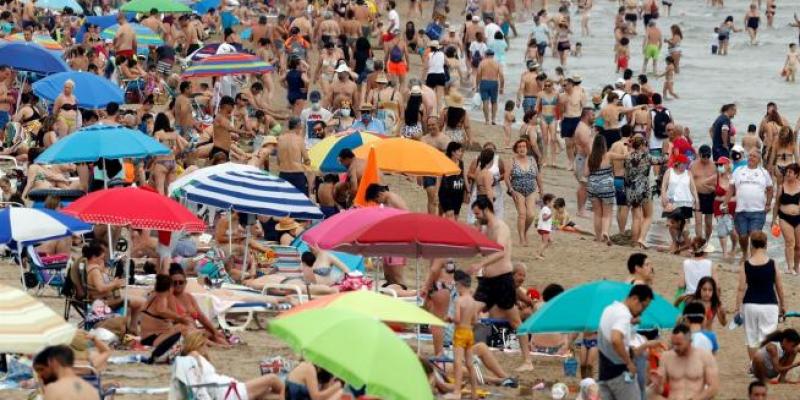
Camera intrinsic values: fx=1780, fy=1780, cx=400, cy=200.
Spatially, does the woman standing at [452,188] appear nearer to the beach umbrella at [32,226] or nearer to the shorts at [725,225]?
the shorts at [725,225]

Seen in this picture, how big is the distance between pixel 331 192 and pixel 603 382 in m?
6.81

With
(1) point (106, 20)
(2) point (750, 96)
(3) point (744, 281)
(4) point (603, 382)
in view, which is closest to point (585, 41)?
(2) point (750, 96)

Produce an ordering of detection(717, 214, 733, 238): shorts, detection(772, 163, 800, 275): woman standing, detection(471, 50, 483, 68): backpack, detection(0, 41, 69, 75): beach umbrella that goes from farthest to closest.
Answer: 1. detection(471, 50, 483, 68): backpack
2. detection(0, 41, 69, 75): beach umbrella
3. detection(717, 214, 733, 238): shorts
4. detection(772, 163, 800, 275): woman standing

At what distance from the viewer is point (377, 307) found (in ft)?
35.0

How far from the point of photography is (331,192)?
1747 centimetres

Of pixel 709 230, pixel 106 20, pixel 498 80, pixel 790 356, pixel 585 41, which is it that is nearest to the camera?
pixel 790 356

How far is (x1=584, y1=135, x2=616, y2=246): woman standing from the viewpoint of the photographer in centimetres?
1859

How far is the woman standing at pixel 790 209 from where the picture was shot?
1733cm

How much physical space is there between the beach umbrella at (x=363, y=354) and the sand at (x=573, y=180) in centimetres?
218

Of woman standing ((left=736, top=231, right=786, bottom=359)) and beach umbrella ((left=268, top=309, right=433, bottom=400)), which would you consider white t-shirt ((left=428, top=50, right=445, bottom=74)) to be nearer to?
woman standing ((left=736, top=231, right=786, bottom=359))

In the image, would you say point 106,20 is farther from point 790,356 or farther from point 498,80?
point 790,356

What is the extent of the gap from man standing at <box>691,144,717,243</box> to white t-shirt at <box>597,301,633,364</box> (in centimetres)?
828

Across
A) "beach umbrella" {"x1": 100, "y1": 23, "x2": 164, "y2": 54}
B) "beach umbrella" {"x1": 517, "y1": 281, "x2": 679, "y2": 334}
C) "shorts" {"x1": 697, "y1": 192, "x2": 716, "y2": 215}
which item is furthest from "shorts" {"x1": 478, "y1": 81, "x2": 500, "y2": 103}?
"beach umbrella" {"x1": 517, "y1": 281, "x2": 679, "y2": 334}

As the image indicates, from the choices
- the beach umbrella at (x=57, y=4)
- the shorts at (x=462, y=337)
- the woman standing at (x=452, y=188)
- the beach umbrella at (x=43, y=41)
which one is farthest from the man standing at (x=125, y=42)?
the shorts at (x=462, y=337)
